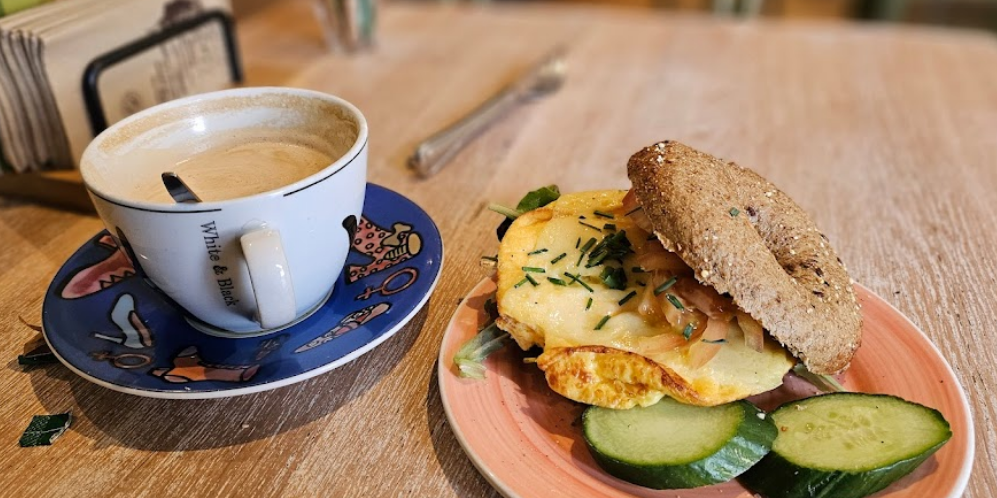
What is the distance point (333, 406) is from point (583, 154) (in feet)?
2.43

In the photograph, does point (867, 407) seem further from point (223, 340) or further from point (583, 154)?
point (583, 154)

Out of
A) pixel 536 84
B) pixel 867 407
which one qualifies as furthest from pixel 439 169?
pixel 867 407

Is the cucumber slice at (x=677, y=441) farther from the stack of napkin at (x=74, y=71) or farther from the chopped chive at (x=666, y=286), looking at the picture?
the stack of napkin at (x=74, y=71)

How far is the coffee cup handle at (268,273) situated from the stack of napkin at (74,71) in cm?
67

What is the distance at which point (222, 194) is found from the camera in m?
0.76

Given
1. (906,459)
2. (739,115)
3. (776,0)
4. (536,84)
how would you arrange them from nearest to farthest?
(906,459)
(739,115)
(536,84)
(776,0)

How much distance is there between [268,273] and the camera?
64cm

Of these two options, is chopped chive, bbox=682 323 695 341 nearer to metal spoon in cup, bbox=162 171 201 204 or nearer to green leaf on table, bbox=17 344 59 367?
metal spoon in cup, bbox=162 171 201 204

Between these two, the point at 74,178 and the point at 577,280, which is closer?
the point at 577,280

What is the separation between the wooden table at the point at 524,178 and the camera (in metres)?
0.66

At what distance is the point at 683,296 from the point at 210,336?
49 cm

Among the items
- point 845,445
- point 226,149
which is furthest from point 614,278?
point 226,149

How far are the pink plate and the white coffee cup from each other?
0.17m

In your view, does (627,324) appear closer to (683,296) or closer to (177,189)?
(683,296)
